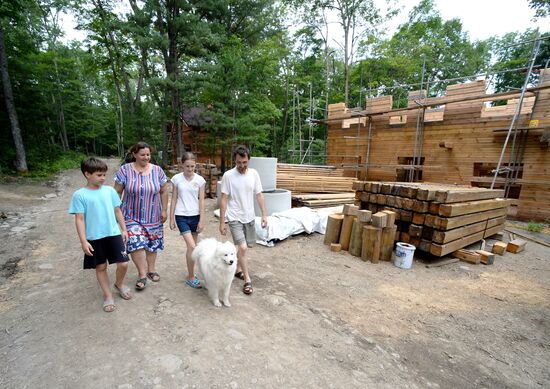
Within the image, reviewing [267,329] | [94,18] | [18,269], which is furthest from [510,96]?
[94,18]

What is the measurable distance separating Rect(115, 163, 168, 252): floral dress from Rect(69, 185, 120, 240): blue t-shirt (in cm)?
30

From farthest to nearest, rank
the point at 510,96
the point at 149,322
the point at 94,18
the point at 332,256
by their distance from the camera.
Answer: the point at 94,18 → the point at 510,96 → the point at 332,256 → the point at 149,322

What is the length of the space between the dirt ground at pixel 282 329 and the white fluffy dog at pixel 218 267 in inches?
7.8

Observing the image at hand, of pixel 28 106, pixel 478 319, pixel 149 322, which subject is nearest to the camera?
pixel 149 322

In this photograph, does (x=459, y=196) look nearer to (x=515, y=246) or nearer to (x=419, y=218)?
(x=419, y=218)

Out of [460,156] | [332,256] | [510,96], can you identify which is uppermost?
[510,96]

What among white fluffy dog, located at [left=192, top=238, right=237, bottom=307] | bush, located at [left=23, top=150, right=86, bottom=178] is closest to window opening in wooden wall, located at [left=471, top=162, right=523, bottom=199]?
white fluffy dog, located at [left=192, top=238, right=237, bottom=307]

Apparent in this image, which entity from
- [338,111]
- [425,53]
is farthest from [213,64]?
[425,53]

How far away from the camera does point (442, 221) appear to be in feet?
15.4

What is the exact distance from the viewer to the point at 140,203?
121 inches

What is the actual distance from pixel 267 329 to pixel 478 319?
111 inches

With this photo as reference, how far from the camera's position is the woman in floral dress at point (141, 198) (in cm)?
302

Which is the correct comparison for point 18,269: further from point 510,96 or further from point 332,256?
point 510,96

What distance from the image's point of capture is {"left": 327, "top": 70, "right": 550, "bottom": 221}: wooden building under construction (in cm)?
815
